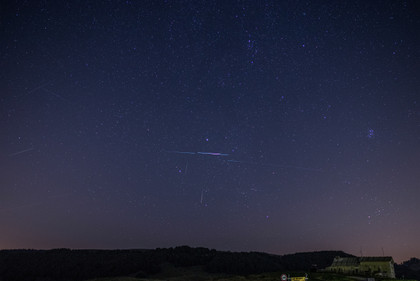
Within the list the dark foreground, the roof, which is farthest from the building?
the dark foreground

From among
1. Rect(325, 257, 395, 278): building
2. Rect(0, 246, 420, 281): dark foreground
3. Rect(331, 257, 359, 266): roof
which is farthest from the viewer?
Rect(0, 246, 420, 281): dark foreground

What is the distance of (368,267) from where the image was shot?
78.9 meters

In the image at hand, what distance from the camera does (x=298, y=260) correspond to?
167000 millimetres

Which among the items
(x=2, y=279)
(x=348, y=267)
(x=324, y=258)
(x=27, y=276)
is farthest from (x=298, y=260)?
(x=2, y=279)

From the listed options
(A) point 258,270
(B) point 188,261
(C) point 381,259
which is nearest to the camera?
(C) point 381,259

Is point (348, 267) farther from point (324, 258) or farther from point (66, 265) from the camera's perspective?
point (66, 265)

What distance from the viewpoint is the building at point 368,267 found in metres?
76.9

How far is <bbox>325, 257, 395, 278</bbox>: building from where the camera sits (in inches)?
3029

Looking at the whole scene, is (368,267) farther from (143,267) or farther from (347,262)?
(143,267)

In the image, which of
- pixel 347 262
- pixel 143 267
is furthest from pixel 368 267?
pixel 143 267

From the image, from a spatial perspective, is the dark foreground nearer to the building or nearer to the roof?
the roof

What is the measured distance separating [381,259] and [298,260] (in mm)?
94660

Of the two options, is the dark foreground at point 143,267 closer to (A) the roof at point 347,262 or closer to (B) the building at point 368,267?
(A) the roof at point 347,262

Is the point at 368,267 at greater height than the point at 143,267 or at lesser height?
greater
